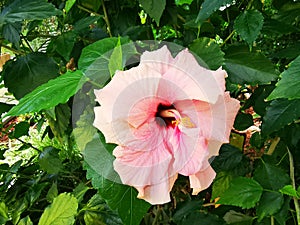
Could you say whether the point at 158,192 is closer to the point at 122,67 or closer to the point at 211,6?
the point at 122,67

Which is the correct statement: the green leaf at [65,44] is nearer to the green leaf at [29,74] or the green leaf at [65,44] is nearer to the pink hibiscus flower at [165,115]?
the green leaf at [29,74]

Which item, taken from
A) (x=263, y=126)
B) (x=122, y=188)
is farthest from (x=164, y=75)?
(x=263, y=126)

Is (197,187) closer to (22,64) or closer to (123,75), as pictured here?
(123,75)

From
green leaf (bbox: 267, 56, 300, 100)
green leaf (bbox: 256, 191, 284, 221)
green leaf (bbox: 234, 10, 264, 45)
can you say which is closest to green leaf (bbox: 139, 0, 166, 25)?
green leaf (bbox: 234, 10, 264, 45)

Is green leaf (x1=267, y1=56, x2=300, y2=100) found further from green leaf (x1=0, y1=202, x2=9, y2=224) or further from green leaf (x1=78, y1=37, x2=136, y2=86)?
green leaf (x1=0, y1=202, x2=9, y2=224)

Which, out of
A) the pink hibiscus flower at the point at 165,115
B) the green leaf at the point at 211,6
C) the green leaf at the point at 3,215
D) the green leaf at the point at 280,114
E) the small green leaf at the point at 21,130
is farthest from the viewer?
the small green leaf at the point at 21,130

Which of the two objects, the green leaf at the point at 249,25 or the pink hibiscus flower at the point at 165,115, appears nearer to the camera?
the pink hibiscus flower at the point at 165,115

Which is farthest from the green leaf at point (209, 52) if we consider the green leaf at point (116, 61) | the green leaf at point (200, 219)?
the green leaf at point (200, 219)
